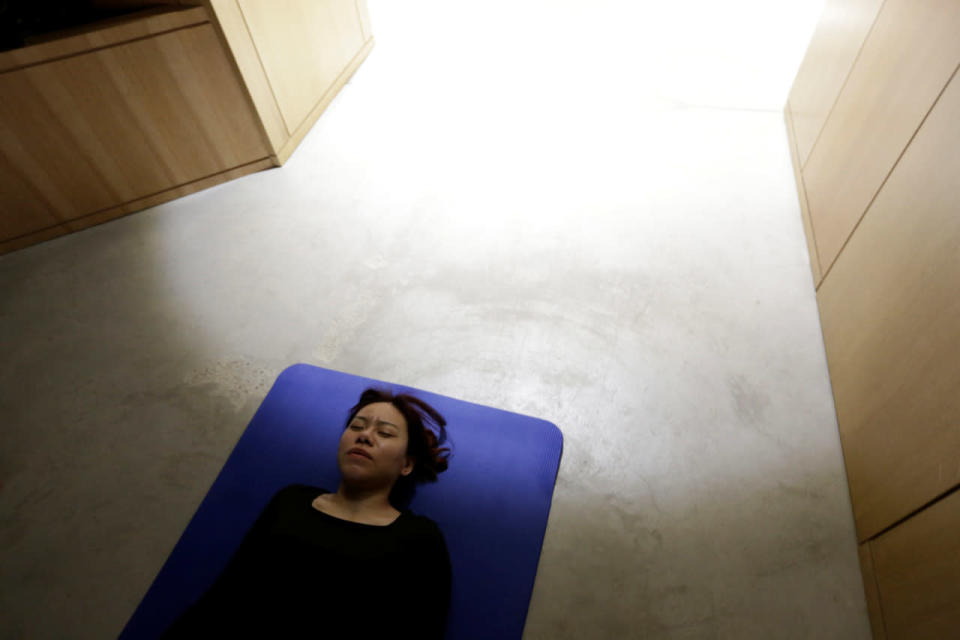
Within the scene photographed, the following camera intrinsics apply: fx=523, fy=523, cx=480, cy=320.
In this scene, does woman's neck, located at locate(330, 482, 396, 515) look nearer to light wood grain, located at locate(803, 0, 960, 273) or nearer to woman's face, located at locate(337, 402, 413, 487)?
woman's face, located at locate(337, 402, 413, 487)

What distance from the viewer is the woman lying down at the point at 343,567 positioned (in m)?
1.25

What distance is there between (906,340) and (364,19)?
351 centimetres

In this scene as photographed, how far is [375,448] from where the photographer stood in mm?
1501

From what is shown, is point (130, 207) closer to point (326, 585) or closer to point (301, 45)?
point (301, 45)

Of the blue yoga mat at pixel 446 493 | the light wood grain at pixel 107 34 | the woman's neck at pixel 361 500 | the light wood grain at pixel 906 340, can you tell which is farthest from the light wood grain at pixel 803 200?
the light wood grain at pixel 107 34

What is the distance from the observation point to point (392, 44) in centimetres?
374

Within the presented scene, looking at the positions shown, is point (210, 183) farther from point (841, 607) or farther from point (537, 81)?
point (841, 607)

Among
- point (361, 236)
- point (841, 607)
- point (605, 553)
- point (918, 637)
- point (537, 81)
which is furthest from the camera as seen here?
point (537, 81)

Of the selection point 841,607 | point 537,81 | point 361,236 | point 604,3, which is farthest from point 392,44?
point 841,607

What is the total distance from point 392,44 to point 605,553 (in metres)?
3.58

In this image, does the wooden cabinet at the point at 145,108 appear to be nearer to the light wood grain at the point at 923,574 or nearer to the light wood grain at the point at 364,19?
the light wood grain at the point at 364,19

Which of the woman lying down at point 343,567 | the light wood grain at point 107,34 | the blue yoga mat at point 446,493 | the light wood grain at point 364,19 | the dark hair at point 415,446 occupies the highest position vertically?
the light wood grain at point 107,34

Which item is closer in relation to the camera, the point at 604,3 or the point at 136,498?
the point at 136,498

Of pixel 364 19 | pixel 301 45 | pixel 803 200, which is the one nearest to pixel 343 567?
pixel 803 200
